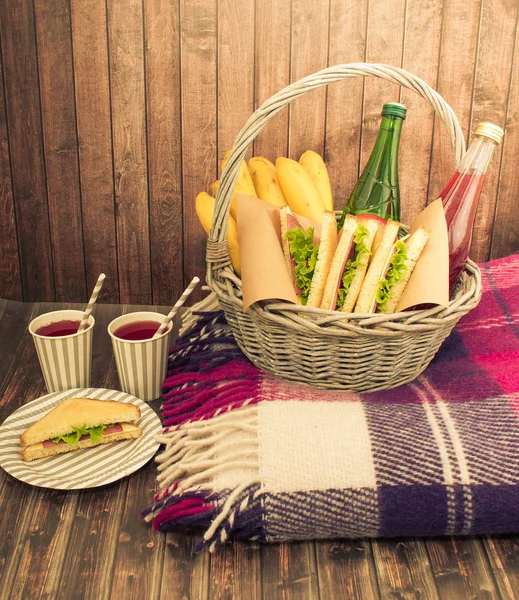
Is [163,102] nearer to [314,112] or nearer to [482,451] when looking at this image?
[314,112]

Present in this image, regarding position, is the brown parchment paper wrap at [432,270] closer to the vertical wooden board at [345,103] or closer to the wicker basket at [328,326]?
the wicker basket at [328,326]

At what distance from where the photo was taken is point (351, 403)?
1.02 m

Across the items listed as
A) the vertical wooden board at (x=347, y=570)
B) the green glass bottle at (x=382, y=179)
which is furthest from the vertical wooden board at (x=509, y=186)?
the vertical wooden board at (x=347, y=570)

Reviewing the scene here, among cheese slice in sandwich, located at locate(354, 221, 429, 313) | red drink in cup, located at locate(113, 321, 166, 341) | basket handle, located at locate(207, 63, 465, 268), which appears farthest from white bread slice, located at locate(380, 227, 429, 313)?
red drink in cup, located at locate(113, 321, 166, 341)

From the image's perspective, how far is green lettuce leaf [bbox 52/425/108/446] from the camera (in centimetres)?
105

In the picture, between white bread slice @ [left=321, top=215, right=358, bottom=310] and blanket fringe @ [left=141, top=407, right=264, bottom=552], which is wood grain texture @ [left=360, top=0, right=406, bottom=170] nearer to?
white bread slice @ [left=321, top=215, right=358, bottom=310]

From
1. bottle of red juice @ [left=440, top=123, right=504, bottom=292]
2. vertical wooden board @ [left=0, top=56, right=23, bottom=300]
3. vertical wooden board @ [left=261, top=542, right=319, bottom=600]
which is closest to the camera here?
vertical wooden board @ [left=261, top=542, right=319, bottom=600]

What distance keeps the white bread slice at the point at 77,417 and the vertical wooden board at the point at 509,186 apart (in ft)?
3.41

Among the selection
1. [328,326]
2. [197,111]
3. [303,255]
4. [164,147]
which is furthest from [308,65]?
[328,326]

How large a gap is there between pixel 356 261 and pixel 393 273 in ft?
0.20

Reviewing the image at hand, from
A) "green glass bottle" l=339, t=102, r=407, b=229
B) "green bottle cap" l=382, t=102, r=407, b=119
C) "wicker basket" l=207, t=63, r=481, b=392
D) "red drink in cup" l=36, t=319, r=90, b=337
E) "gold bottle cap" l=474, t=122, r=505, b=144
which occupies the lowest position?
"red drink in cup" l=36, t=319, r=90, b=337

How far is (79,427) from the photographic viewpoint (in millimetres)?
1054

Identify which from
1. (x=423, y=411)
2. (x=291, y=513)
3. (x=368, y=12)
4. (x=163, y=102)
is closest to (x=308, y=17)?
(x=368, y=12)

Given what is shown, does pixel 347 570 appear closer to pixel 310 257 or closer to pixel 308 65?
pixel 310 257
